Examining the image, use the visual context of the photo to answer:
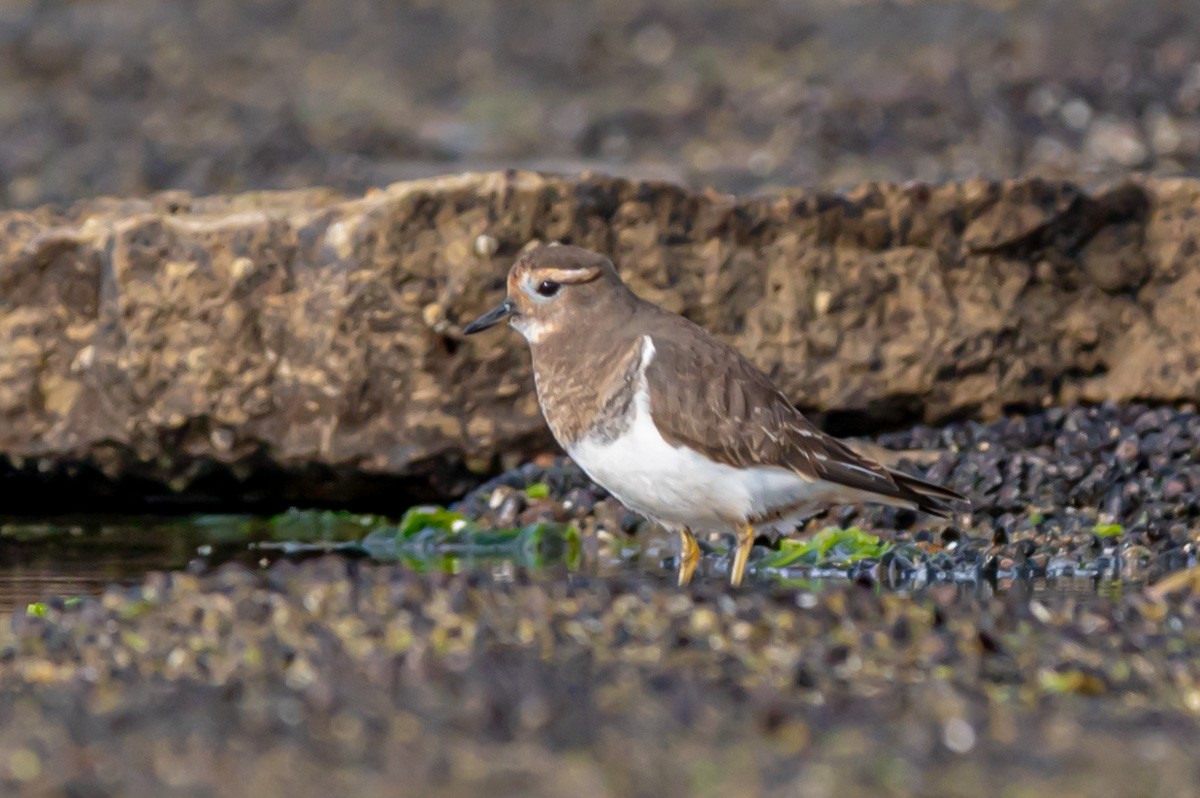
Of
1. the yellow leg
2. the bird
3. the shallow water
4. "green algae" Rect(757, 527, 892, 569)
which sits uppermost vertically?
the bird

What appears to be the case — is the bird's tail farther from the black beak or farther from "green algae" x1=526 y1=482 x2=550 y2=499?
"green algae" x1=526 y1=482 x2=550 y2=499

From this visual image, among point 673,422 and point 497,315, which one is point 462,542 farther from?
point 673,422

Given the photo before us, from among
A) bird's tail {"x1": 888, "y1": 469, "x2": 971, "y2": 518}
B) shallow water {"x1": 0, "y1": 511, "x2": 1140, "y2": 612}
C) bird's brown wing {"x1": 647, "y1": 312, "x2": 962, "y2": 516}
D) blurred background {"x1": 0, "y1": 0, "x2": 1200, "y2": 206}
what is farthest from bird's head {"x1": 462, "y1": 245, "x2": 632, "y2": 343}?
blurred background {"x1": 0, "y1": 0, "x2": 1200, "y2": 206}

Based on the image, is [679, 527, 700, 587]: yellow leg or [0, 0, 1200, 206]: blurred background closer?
[679, 527, 700, 587]: yellow leg

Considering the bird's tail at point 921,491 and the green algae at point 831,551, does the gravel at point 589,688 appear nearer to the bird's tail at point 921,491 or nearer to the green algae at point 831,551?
the bird's tail at point 921,491

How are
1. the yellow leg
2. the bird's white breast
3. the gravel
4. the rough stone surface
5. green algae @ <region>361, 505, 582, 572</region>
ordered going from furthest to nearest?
the rough stone surface, green algae @ <region>361, 505, 582, 572</region>, the yellow leg, the bird's white breast, the gravel

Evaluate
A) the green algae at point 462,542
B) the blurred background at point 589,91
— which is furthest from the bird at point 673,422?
the blurred background at point 589,91
